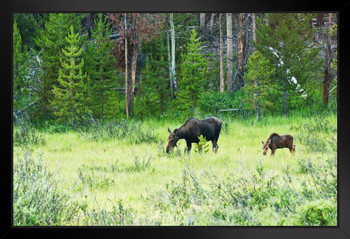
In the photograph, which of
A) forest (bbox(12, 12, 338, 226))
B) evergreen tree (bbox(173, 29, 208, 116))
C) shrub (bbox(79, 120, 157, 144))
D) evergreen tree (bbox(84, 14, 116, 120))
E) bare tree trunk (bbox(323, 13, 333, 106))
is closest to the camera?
forest (bbox(12, 12, 338, 226))

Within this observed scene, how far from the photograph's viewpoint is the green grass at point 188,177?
13.2 feet

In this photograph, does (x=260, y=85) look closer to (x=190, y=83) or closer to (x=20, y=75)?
(x=190, y=83)

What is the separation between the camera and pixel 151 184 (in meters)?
5.76

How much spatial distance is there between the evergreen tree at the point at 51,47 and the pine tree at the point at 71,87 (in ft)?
0.34

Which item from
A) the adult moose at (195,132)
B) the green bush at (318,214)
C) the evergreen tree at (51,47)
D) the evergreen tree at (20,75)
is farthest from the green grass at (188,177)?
the evergreen tree at (51,47)

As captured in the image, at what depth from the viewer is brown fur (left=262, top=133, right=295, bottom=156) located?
22.8 ft

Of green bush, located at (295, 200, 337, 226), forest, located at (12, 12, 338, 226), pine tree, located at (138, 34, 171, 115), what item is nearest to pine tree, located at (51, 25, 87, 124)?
forest, located at (12, 12, 338, 226)

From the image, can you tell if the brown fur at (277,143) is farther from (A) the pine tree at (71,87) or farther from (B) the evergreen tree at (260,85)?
(A) the pine tree at (71,87)

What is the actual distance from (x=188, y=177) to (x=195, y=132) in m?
1.68

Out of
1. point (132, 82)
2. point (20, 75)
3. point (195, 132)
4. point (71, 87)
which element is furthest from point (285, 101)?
point (20, 75)

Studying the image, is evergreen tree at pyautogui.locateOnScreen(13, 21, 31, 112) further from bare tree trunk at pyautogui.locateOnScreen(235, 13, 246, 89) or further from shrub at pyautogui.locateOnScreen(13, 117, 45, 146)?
bare tree trunk at pyautogui.locateOnScreen(235, 13, 246, 89)

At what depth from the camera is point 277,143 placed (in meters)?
6.96

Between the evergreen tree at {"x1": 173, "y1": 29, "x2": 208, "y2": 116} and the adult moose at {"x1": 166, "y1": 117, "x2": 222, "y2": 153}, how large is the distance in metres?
0.51

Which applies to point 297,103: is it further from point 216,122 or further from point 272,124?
point 216,122
